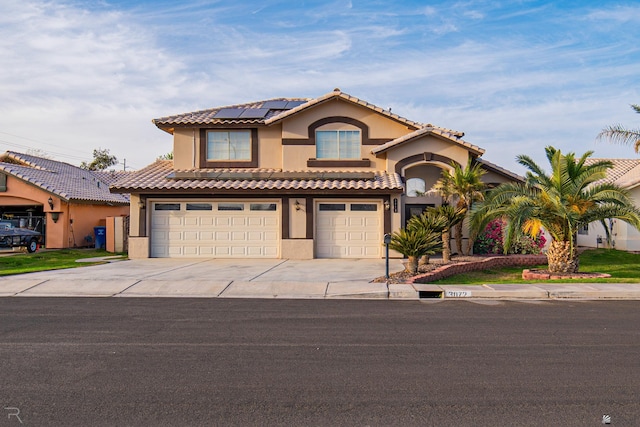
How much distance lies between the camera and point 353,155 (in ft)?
76.2

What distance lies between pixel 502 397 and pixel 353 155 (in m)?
18.3

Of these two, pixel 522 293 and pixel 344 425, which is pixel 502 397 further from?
pixel 522 293

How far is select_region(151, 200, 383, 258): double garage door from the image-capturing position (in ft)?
71.4

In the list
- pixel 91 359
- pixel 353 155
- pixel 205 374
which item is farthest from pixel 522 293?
pixel 353 155

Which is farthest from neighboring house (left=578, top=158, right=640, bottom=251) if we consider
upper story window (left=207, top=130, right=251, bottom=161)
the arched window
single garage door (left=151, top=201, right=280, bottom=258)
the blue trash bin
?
the blue trash bin

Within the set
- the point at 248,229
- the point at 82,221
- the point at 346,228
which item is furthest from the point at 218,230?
the point at 82,221

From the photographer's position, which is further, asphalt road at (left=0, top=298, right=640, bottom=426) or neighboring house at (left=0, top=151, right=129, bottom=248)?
neighboring house at (left=0, top=151, right=129, bottom=248)

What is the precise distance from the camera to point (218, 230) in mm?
21969

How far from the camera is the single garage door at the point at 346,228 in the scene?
21.7 meters

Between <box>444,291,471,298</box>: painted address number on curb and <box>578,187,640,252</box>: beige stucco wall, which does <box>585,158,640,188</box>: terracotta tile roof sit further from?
<box>444,291,471,298</box>: painted address number on curb

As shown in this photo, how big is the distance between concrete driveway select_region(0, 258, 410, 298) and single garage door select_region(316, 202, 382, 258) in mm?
2568

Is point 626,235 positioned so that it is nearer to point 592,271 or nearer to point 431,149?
point 592,271

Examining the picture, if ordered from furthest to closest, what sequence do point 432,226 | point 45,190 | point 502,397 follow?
point 45,190
point 432,226
point 502,397

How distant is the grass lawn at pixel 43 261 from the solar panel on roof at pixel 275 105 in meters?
10.7
